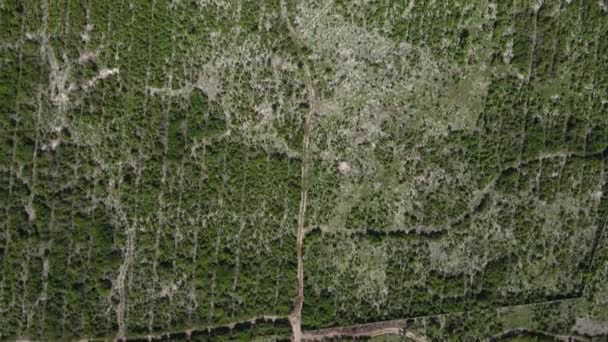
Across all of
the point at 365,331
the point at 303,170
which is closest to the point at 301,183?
the point at 303,170

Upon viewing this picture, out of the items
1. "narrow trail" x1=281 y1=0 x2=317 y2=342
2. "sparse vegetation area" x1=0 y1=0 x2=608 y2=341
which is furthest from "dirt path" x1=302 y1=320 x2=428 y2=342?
"narrow trail" x1=281 y1=0 x2=317 y2=342

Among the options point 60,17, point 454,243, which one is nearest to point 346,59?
point 454,243

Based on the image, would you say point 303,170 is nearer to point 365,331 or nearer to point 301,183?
point 301,183

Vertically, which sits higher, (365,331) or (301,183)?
(301,183)

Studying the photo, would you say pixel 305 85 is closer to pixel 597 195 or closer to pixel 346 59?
pixel 346 59

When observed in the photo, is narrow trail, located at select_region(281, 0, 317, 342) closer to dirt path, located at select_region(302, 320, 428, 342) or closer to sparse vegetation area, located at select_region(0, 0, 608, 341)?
sparse vegetation area, located at select_region(0, 0, 608, 341)

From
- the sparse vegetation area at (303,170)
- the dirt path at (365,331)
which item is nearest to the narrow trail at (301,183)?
the sparse vegetation area at (303,170)
